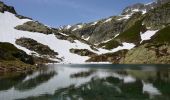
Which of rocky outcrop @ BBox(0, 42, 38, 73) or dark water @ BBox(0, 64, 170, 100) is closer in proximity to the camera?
dark water @ BBox(0, 64, 170, 100)

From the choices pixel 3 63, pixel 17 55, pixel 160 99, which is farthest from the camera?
pixel 17 55

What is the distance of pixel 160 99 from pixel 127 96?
5.72 metres

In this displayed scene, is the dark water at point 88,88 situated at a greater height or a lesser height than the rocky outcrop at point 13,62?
lesser

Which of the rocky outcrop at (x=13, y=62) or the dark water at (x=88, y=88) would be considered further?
the rocky outcrop at (x=13, y=62)

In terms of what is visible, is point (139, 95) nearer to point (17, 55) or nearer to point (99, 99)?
point (99, 99)

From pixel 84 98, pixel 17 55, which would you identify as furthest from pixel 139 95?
pixel 17 55

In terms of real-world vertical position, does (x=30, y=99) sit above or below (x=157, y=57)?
below

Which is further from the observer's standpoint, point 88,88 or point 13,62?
point 13,62

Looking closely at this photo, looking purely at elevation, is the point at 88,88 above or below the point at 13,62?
below

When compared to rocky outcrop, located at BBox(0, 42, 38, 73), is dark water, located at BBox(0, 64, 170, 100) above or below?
below

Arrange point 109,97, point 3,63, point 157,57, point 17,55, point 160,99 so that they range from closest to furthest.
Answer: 1. point 160,99
2. point 109,97
3. point 3,63
4. point 17,55
5. point 157,57

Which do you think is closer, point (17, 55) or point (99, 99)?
point (99, 99)

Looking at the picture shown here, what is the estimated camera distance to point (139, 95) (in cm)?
4888

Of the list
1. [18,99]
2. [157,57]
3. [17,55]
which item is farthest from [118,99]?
[157,57]
